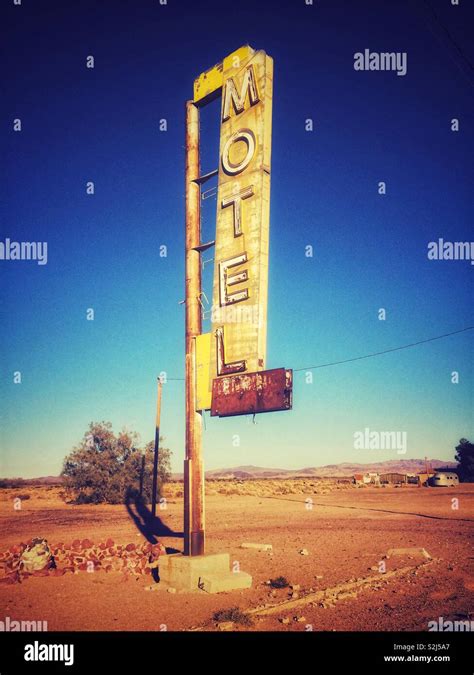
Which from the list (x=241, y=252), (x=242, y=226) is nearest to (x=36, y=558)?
(x=241, y=252)

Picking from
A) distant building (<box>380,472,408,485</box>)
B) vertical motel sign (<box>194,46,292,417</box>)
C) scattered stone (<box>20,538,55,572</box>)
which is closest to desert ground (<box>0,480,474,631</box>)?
scattered stone (<box>20,538,55,572</box>)

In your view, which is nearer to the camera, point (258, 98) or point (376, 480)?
point (258, 98)

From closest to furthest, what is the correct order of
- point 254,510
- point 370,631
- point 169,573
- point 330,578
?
point 370,631 < point 169,573 < point 330,578 < point 254,510

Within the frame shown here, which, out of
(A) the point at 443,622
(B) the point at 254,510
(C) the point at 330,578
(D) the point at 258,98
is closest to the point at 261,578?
(C) the point at 330,578

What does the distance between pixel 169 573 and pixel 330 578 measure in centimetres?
389

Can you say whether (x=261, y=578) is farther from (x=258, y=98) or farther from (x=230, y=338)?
(x=258, y=98)

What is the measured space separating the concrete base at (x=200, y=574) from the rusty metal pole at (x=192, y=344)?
0.38m

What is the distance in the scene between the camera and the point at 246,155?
11.8 meters

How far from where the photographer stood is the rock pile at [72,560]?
39.1 feet

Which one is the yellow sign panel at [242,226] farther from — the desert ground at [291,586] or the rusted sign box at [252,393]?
the desert ground at [291,586]

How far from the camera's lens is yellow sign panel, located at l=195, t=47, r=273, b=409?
1084 cm

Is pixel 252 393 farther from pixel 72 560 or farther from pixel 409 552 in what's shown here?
pixel 409 552

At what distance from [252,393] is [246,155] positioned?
596 centimetres

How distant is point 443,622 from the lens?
812 centimetres
